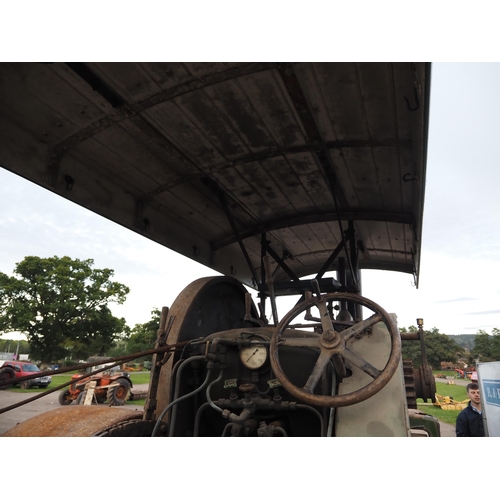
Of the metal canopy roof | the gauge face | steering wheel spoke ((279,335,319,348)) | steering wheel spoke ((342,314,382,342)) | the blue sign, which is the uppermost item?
the metal canopy roof

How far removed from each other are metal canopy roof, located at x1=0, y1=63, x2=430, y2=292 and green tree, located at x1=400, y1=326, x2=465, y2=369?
92.0 ft

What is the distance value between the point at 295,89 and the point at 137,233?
2.68 metres

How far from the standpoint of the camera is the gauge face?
2.93 meters

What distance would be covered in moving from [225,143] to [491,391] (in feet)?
13.2

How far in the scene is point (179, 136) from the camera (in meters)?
3.81

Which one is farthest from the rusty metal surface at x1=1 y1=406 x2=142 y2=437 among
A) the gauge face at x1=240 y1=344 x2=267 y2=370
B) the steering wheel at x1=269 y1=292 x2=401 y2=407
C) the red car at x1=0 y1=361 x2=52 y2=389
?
the red car at x1=0 y1=361 x2=52 y2=389

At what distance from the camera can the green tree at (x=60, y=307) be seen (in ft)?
101

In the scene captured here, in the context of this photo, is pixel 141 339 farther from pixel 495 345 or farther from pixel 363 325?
pixel 363 325

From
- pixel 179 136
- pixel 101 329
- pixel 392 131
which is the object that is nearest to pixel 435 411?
pixel 392 131

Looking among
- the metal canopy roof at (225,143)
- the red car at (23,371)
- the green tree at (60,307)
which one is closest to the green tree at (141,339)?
the green tree at (60,307)

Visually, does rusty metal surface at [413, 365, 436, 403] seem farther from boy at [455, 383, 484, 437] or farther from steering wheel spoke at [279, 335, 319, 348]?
boy at [455, 383, 484, 437]

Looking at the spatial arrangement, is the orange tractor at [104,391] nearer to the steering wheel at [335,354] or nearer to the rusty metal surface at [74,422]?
the rusty metal surface at [74,422]
